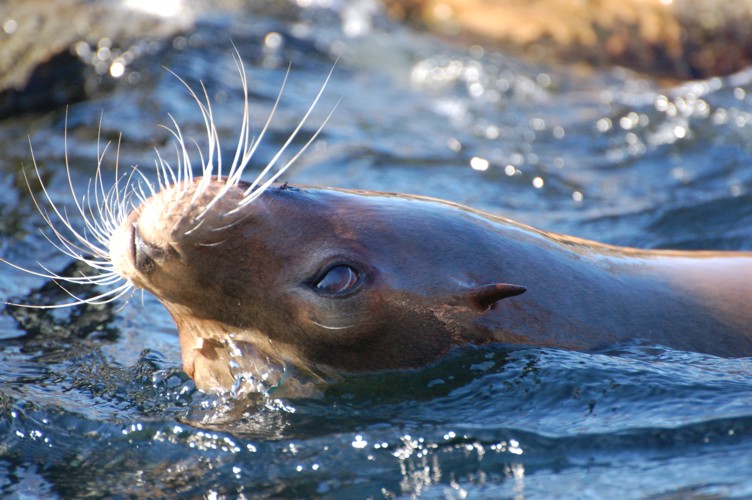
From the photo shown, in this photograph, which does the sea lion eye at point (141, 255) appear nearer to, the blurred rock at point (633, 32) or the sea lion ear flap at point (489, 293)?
the sea lion ear flap at point (489, 293)

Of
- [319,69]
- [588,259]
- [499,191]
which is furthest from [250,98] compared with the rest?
[588,259]

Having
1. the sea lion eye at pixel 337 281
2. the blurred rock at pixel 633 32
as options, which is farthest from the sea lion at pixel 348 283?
the blurred rock at pixel 633 32

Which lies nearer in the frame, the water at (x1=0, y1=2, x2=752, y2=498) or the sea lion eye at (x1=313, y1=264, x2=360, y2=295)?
the water at (x1=0, y1=2, x2=752, y2=498)

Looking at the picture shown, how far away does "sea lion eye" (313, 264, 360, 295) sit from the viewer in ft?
11.4

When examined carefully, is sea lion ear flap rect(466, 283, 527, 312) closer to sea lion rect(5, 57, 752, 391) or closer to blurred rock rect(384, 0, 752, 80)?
sea lion rect(5, 57, 752, 391)

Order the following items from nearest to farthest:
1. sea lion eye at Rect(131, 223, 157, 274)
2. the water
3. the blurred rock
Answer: the water, sea lion eye at Rect(131, 223, 157, 274), the blurred rock

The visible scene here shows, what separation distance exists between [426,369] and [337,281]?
44 cm

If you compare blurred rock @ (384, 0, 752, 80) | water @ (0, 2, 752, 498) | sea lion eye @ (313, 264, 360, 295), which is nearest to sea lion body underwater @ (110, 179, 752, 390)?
sea lion eye @ (313, 264, 360, 295)

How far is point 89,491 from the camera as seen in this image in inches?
126

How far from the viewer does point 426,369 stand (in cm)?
361

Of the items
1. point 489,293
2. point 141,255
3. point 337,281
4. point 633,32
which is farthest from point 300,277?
point 633,32

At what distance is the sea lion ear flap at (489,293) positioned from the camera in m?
3.48

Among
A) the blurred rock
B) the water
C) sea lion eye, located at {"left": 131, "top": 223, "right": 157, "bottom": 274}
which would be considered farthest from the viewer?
the blurred rock

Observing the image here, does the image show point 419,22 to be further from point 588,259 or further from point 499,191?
point 588,259
